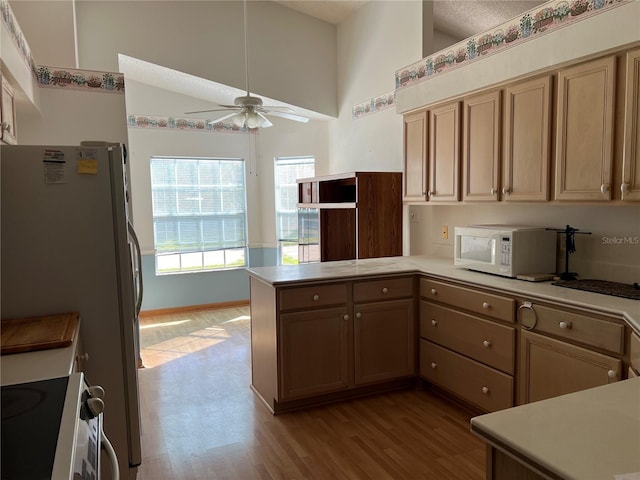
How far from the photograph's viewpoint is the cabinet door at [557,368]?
6.91ft

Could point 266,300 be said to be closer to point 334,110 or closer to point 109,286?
point 109,286

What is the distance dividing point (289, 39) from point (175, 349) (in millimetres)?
3607

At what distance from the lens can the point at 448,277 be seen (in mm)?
3008

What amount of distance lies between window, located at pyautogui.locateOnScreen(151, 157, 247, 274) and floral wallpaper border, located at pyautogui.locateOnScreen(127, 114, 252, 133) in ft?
1.31

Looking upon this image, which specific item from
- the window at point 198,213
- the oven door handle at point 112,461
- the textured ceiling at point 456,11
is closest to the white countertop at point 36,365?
the oven door handle at point 112,461

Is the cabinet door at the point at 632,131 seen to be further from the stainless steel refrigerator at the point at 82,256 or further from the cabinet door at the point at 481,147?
the stainless steel refrigerator at the point at 82,256

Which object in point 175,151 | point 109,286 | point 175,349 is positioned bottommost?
point 175,349

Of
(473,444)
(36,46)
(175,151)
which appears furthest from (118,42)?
(473,444)

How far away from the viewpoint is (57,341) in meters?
1.70

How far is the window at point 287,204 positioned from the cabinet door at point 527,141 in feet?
11.7

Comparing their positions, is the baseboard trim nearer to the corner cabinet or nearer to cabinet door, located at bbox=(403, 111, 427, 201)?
cabinet door, located at bbox=(403, 111, 427, 201)

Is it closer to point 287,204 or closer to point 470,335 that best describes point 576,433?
point 470,335

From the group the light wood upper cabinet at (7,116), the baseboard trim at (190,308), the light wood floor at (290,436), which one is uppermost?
the light wood upper cabinet at (7,116)

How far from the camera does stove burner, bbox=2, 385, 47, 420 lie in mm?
1077
